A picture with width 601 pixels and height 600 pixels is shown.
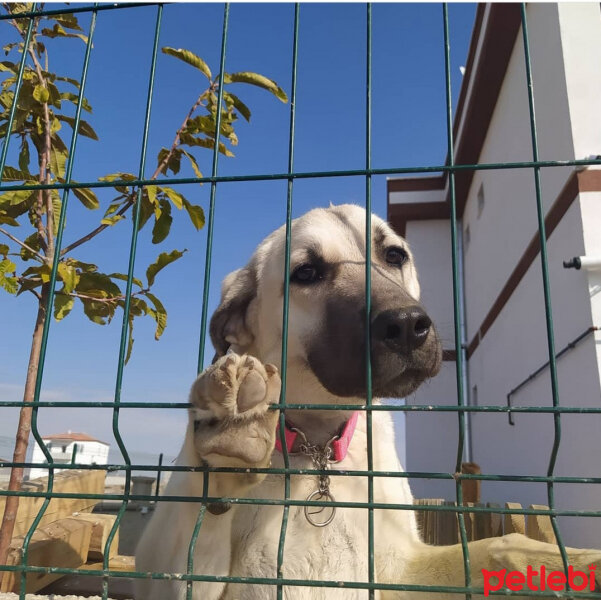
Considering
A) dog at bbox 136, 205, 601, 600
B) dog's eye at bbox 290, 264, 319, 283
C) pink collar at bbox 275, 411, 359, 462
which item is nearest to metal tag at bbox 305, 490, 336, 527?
dog at bbox 136, 205, 601, 600

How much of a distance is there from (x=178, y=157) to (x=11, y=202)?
101 cm

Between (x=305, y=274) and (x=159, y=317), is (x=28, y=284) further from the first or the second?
(x=305, y=274)

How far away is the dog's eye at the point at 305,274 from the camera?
263 cm

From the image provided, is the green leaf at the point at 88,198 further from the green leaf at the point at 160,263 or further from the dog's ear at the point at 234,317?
the dog's ear at the point at 234,317

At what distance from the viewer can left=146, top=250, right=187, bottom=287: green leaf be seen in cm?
267

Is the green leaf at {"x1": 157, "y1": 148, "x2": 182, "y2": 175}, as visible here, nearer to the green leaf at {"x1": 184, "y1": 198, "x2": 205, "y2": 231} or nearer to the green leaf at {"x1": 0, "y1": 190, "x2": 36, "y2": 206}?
the green leaf at {"x1": 184, "y1": 198, "x2": 205, "y2": 231}

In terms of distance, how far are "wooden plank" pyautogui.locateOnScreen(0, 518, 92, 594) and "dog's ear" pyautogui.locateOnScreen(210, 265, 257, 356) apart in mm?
1413

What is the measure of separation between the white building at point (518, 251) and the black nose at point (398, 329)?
5.26ft

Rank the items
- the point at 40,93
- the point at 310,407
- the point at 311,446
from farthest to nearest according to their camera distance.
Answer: the point at 40,93, the point at 311,446, the point at 310,407

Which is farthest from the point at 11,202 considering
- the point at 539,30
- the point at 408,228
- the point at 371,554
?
the point at 408,228

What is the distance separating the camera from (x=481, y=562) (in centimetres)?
197

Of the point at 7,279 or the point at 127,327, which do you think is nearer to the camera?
the point at 127,327

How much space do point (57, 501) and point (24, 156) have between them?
2.12 m

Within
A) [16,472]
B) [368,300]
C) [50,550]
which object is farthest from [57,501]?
[368,300]
